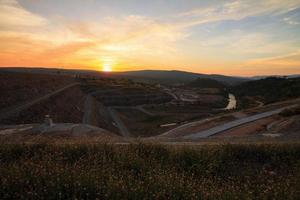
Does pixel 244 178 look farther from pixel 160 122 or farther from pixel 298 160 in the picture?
pixel 160 122

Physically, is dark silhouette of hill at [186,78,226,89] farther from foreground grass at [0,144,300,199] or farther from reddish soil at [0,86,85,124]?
foreground grass at [0,144,300,199]

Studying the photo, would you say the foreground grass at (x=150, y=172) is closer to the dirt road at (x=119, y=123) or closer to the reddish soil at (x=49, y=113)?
the reddish soil at (x=49, y=113)

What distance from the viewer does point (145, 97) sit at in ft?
257

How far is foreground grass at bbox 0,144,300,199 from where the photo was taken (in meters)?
5.29

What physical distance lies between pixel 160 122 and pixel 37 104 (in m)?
21.9

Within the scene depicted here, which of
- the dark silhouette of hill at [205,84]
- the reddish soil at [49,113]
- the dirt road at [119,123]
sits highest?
the dark silhouette of hill at [205,84]

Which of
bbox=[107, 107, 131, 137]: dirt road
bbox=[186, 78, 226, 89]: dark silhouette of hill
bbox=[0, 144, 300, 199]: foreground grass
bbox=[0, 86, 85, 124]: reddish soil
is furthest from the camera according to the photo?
bbox=[186, 78, 226, 89]: dark silhouette of hill

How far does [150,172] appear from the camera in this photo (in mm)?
6262

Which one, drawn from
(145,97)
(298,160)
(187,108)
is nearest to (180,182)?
(298,160)

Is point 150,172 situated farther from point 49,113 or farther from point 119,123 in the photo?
point 119,123

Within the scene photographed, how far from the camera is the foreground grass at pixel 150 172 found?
529 cm

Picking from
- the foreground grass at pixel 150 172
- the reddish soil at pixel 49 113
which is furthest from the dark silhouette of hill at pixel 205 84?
the foreground grass at pixel 150 172

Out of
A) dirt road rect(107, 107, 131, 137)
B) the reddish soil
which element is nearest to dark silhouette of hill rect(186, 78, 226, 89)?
dirt road rect(107, 107, 131, 137)

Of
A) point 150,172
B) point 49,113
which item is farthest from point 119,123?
point 150,172
